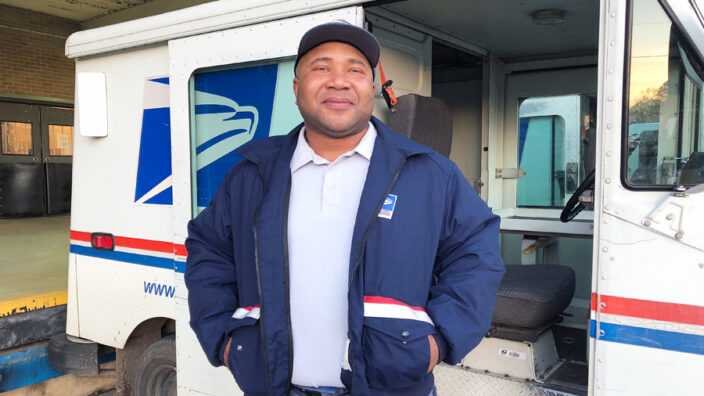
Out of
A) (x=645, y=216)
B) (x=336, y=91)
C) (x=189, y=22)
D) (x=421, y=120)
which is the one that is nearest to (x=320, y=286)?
(x=336, y=91)

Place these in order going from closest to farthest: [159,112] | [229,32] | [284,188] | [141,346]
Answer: [284,188], [229,32], [159,112], [141,346]

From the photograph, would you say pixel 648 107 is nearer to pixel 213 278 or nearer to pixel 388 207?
pixel 388 207

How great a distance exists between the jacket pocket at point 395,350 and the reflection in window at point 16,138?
40.6 ft

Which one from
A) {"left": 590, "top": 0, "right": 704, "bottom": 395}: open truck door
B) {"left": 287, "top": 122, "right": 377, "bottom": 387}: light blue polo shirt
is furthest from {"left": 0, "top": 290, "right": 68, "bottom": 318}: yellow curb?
{"left": 590, "top": 0, "right": 704, "bottom": 395}: open truck door

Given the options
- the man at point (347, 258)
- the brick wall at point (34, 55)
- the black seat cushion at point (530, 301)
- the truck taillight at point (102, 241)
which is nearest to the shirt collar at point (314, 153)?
the man at point (347, 258)

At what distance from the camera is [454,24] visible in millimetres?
3617

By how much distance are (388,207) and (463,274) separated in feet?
0.90

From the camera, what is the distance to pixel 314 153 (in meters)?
1.71

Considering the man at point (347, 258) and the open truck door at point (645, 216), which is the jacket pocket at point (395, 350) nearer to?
the man at point (347, 258)

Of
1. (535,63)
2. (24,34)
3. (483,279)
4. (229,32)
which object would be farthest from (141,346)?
(24,34)

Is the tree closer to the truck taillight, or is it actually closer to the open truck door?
the open truck door

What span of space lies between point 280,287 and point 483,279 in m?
0.55

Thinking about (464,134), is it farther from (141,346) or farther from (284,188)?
Result: (284,188)

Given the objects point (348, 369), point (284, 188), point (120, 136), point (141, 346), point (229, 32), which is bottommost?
point (141, 346)
